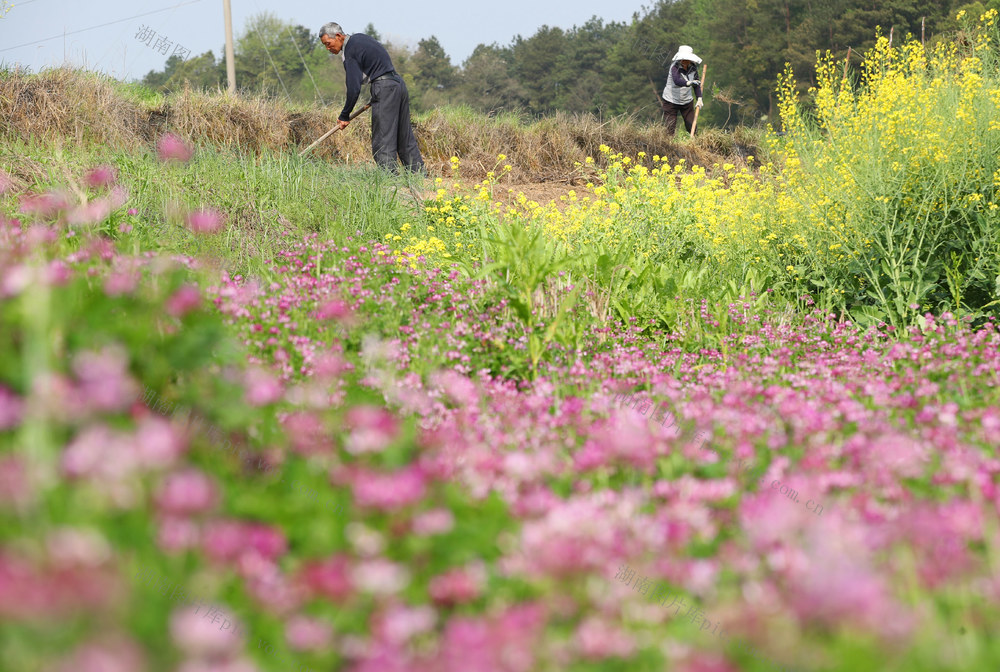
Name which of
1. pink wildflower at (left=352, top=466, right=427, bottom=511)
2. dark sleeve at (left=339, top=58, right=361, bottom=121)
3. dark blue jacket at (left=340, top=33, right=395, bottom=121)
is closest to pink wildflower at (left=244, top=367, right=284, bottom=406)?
pink wildflower at (left=352, top=466, right=427, bottom=511)

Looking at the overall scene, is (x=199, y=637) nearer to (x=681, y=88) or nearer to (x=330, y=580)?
(x=330, y=580)

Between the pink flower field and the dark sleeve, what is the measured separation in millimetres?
7213

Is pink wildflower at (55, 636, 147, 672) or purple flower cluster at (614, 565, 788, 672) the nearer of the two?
pink wildflower at (55, 636, 147, 672)

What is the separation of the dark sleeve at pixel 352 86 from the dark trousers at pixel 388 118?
11.6 inches

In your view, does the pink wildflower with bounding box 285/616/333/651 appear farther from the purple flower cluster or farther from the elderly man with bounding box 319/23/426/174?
the elderly man with bounding box 319/23/426/174

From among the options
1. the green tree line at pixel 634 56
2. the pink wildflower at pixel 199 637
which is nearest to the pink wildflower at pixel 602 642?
the pink wildflower at pixel 199 637

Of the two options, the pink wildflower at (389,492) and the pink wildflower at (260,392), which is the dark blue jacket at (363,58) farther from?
the pink wildflower at (389,492)

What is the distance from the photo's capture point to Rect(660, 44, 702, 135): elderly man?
16.3 meters

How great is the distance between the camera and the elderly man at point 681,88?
53.5ft

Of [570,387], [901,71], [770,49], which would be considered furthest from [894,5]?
[570,387]

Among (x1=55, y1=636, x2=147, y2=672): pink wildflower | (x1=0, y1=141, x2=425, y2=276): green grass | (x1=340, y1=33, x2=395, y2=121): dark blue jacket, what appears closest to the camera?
(x1=55, y1=636, x2=147, y2=672): pink wildflower

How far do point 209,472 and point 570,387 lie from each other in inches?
72.8

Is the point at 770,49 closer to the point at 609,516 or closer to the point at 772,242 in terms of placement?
the point at 772,242

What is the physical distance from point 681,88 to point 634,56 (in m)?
41.3
